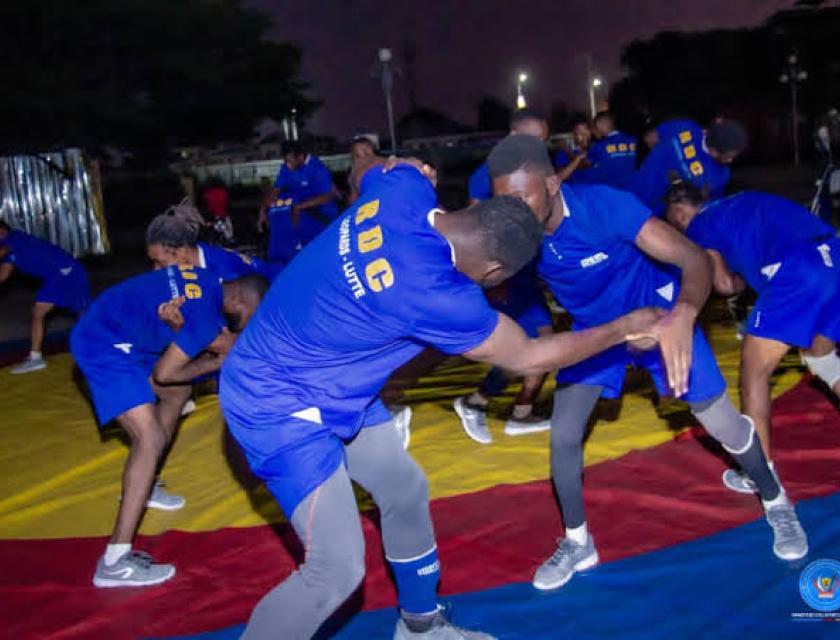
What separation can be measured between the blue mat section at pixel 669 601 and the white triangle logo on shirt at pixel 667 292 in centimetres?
105

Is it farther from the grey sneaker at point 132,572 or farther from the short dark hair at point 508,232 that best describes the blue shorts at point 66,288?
the short dark hair at point 508,232

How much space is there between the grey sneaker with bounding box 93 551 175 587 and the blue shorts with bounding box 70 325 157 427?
2.07 feet

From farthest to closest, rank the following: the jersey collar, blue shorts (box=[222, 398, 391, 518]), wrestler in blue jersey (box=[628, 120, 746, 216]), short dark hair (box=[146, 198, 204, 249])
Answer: wrestler in blue jersey (box=[628, 120, 746, 216])
short dark hair (box=[146, 198, 204, 249])
blue shorts (box=[222, 398, 391, 518])
the jersey collar

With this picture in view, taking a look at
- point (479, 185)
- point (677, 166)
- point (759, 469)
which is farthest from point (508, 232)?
point (677, 166)

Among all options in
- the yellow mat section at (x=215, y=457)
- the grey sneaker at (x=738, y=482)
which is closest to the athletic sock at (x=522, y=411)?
the yellow mat section at (x=215, y=457)

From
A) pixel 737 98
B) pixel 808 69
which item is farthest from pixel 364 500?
pixel 737 98

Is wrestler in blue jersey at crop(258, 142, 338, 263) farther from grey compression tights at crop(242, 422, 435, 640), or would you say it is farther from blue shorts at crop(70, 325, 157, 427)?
grey compression tights at crop(242, 422, 435, 640)

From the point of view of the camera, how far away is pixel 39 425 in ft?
22.1

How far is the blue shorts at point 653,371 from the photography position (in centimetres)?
353

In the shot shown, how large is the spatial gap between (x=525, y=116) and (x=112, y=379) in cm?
248

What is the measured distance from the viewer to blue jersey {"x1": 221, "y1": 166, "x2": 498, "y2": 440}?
254cm

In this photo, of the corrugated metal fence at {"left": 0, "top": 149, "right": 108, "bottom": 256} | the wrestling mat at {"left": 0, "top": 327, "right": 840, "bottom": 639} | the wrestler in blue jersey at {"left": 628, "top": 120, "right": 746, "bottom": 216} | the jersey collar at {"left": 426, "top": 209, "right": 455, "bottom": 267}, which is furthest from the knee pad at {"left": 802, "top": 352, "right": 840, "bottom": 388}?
the corrugated metal fence at {"left": 0, "top": 149, "right": 108, "bottom": 256}

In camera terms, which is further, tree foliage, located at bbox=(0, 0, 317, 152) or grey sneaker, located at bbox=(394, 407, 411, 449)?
tree foliage, located at bbox=(0, 0, 317, 152)

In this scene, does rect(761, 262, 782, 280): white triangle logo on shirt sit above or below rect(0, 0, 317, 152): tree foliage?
below
